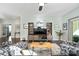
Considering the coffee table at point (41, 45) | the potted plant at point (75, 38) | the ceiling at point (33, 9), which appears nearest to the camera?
the ceiling at point (33, 9)

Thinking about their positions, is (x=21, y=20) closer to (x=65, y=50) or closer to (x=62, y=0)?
(x=62, y=0)

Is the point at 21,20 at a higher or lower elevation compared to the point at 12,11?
lower

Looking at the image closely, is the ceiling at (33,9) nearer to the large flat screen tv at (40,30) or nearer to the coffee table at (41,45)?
the large flat screen tv at (40,30)

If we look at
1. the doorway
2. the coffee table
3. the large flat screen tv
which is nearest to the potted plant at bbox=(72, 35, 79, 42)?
the doorway

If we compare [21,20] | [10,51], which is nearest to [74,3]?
[21,20]

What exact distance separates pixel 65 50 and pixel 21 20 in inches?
41.5

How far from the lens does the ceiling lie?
2196 millimetres

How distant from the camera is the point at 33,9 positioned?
245 cm

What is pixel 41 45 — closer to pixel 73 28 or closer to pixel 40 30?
pixel 40 30

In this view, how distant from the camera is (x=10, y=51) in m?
2.30

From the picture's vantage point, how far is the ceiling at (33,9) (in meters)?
2.20

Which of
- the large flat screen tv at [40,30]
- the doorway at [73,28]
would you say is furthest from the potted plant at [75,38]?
the large flat screen tv at [40,30]

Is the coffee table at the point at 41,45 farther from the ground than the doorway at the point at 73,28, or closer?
Result: closer

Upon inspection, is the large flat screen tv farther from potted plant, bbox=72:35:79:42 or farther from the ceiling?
potted plant, bbox=72:35:79:42
